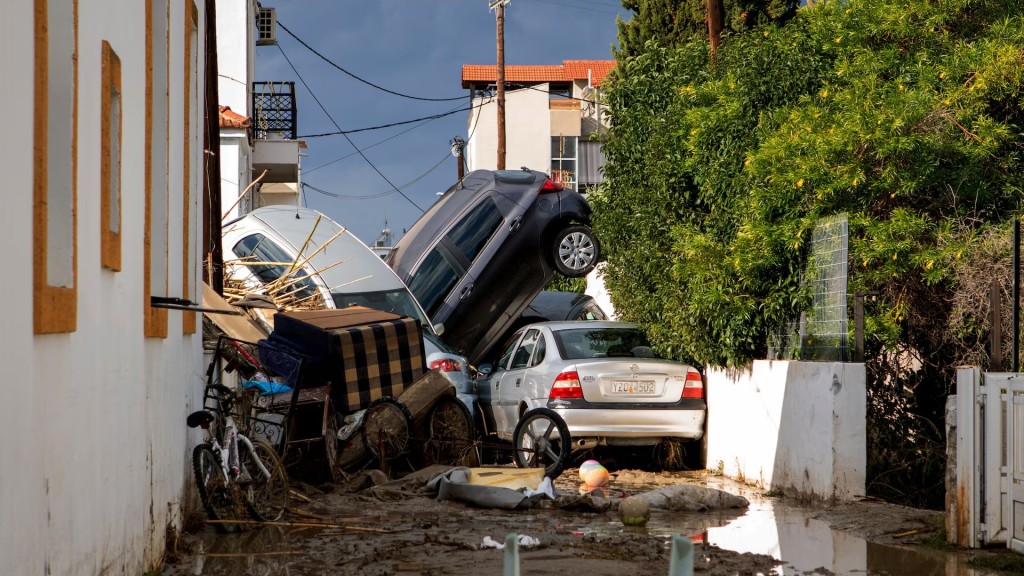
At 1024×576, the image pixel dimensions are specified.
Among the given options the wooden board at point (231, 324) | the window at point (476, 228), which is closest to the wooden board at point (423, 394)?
the wooden board at point (231, 324)

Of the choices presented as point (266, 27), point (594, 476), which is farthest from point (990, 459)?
point (266, 27)

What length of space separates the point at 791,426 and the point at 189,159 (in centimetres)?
575

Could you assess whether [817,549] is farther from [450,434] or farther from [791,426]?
[450,434]

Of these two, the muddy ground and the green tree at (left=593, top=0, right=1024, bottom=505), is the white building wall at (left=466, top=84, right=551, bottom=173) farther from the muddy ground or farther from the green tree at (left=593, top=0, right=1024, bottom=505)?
the muddy ground

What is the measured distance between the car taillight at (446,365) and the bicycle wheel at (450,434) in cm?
212

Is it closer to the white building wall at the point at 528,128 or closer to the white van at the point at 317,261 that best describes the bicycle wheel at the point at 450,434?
the white van at the point at 317,261

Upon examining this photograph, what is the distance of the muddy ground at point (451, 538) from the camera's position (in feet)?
25.1

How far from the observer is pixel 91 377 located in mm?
5301

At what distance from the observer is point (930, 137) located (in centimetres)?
1165

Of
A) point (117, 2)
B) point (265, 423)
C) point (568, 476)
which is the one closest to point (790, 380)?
point (568, 476)

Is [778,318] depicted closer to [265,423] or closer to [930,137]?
[930,137]

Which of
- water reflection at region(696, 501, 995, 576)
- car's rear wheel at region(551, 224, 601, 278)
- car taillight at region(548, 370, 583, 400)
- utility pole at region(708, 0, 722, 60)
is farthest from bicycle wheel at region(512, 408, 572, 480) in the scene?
utility pole at region(708, 0, 722, 60)

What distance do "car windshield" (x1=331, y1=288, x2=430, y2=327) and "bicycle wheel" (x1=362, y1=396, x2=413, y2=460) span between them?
4.61 meters

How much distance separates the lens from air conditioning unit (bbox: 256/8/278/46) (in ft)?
135
